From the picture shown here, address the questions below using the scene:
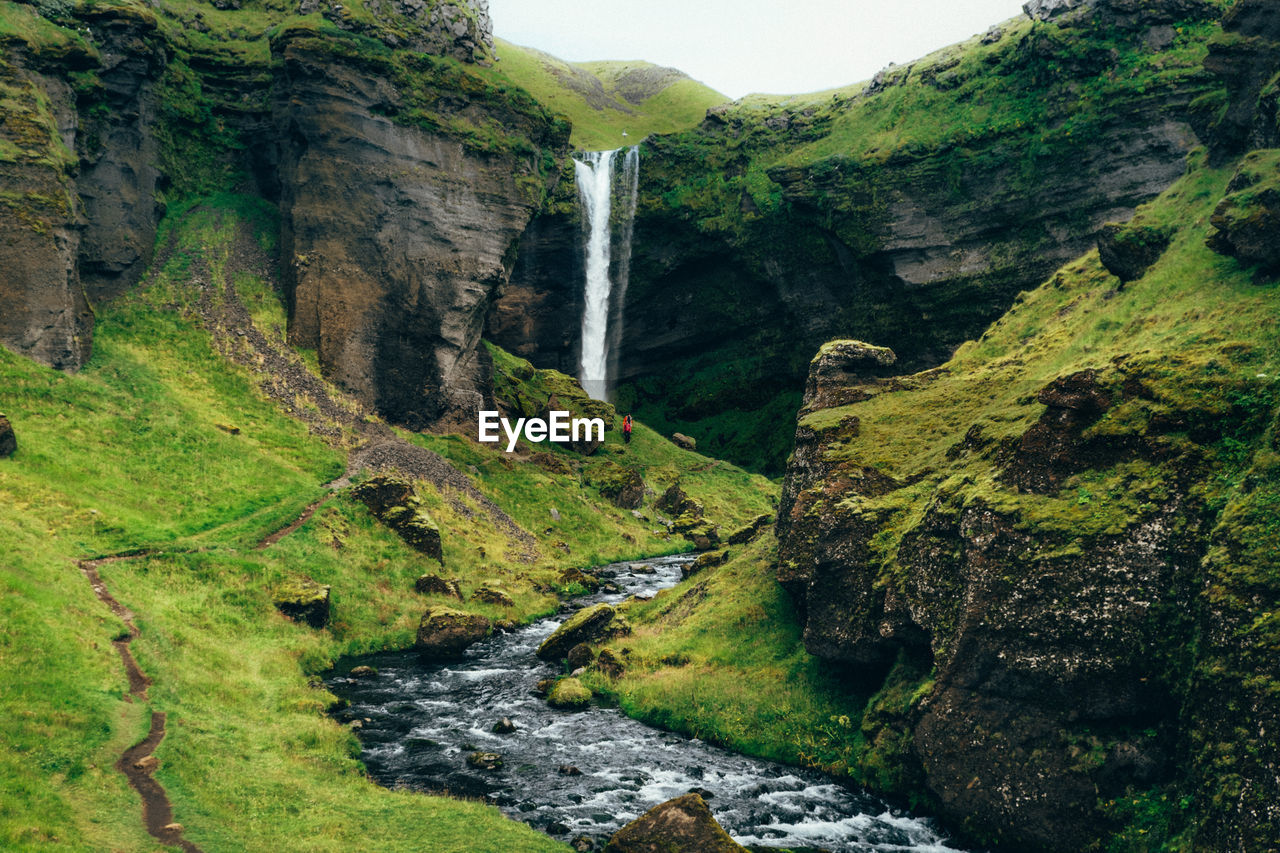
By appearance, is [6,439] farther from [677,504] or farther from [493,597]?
[677,504]

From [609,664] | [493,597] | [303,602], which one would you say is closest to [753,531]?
[493,597]

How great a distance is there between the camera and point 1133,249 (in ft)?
112

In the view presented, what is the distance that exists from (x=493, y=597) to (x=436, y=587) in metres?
3.60

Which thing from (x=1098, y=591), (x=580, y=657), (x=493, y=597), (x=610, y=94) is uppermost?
(x=610, y=94)

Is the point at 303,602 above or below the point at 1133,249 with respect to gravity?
below

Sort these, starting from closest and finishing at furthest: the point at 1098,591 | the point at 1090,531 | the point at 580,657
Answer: the point at 1098,591 → the point at 1090,531 → the point at 580,657

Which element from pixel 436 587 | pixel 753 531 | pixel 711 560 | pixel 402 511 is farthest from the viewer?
pixel 402 511

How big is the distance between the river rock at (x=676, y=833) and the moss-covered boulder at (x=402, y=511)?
1343 inches

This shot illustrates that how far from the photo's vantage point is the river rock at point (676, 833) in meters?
18.8

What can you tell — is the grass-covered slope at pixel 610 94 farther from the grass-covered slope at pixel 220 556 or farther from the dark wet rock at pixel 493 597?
the dark wet rock at pixel 493 597

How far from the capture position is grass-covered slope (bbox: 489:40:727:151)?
125375mm

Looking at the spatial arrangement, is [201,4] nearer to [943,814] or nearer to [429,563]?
[429,563]

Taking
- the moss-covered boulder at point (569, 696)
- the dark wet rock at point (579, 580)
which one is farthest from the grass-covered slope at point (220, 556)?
the moss-covered boulder at point (569, 696)

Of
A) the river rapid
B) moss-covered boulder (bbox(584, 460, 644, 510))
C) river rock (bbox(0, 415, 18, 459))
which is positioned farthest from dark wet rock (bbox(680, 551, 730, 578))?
river rock (bbox(0, 415, 18, 459))
